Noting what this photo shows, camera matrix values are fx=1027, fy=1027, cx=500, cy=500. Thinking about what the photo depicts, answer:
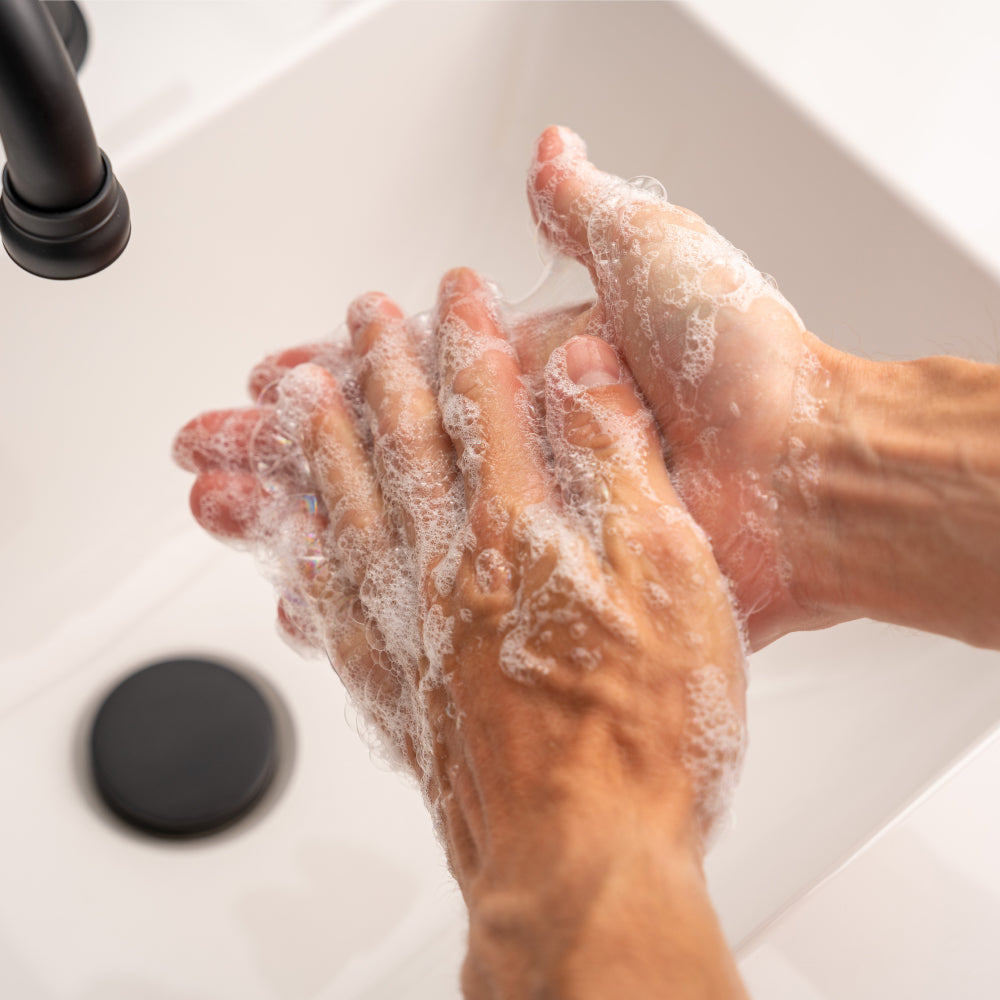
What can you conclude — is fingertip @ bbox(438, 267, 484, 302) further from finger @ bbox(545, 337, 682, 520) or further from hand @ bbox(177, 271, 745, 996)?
finger @ bbox(545, 337, 682, 520)

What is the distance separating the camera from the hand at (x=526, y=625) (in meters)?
0.45

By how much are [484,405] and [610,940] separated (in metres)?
0.32

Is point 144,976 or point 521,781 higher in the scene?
point 521,781

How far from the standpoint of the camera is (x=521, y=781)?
1.59 feet

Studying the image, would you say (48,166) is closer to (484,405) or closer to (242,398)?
(484,405)

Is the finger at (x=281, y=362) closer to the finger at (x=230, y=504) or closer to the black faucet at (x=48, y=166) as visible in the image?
the finger at (x=230, y=504)

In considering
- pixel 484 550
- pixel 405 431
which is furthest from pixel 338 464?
pixel 484 550

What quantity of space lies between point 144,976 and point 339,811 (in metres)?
0.18

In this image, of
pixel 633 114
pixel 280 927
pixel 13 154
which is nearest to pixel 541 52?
pixel 633 114

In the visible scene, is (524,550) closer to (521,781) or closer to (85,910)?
(521,781)

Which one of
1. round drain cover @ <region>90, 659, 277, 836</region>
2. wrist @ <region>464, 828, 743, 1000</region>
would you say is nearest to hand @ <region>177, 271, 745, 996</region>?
wrist @ <region>464, 828, 743, 1000</region>

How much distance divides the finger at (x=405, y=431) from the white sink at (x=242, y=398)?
0.21 m

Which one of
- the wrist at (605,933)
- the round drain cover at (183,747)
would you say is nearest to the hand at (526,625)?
the wrist at (605,933)

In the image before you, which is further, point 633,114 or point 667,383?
point 633,114
